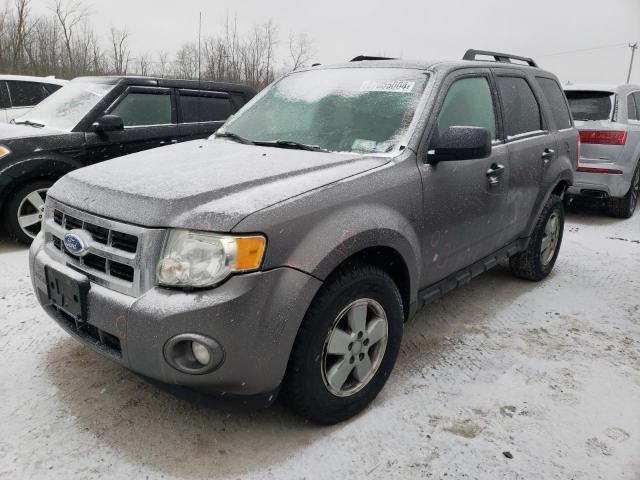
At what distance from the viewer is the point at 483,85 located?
3.41 m

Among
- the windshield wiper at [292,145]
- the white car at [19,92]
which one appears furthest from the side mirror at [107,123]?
the white car at [19,92]

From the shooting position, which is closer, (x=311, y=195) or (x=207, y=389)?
(x=207, y=389)

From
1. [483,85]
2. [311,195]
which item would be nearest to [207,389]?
[311,195]

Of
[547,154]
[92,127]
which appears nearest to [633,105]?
[547,154]

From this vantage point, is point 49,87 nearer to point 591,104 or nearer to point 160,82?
point 160,82

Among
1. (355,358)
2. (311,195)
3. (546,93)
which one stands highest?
(546,93)

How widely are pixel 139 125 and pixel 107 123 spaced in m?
0.51

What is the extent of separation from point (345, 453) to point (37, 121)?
502 centimetres

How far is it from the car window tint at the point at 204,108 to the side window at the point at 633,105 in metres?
5.38

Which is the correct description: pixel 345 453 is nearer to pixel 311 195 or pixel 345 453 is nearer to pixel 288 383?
pixel 288 383

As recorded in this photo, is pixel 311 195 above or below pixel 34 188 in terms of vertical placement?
above

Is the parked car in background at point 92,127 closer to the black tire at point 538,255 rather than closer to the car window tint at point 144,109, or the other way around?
the car window tint at point 144,109

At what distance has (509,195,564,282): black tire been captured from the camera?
424 centimetres

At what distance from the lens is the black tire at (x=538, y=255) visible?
13.9ft
